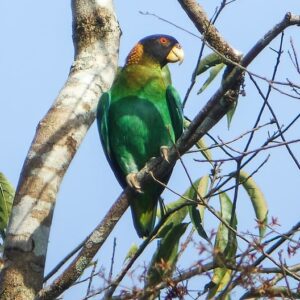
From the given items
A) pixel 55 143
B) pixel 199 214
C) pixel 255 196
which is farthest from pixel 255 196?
pixel 55 143

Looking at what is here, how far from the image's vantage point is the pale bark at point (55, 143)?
3.53 m

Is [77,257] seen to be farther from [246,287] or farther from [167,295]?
[246,287]

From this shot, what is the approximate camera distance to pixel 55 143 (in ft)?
12.4

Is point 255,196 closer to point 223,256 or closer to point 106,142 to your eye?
point 223,256

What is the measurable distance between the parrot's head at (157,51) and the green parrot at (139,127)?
34 centimetres

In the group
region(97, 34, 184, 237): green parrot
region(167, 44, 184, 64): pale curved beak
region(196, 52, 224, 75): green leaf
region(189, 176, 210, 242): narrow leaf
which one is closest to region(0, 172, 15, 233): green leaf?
region(97, 34, 184, 237): green parrot

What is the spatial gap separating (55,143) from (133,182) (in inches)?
27.8

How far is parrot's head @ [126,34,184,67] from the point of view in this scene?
5.44 metres

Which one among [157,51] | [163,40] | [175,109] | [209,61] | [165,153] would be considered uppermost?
[163,40]

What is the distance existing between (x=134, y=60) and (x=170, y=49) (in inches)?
9.8

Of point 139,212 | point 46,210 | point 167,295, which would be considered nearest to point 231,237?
point 167,295

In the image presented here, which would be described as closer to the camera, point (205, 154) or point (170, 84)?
point (205, 154)

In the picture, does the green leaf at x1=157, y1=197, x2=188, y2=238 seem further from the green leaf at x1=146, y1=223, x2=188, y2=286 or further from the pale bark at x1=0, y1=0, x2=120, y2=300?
the pale bark at x1=0, y1=0, x2=120, y2=300

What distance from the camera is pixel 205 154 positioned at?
4.02m
